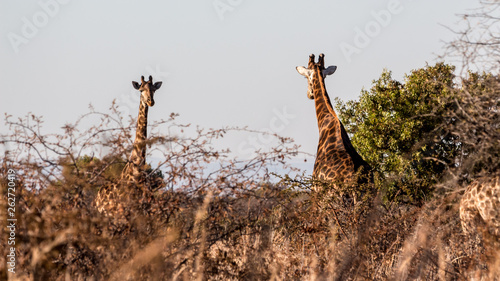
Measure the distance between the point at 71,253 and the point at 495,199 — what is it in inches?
236

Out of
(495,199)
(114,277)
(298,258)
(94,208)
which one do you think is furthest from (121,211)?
(495,199)

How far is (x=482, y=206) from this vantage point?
894 cm

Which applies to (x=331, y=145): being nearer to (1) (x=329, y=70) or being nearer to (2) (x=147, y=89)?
(1) (x=329, y=70)

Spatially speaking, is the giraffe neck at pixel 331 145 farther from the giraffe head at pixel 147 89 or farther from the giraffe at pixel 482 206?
the giraffe head at pixel 147 89

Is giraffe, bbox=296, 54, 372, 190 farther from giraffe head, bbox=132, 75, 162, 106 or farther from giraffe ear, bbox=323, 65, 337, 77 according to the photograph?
giraffe head, bbox=132, 75, 162, 106

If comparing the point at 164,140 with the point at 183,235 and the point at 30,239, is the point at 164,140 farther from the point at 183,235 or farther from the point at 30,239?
the point at 30,239

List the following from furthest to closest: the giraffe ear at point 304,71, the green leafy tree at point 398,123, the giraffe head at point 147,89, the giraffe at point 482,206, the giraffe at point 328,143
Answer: the green leafy tree at point 398,123 < the giraffe ear at point 304,71 < the giraffe head at point 147,89 < the giraffe at point 328,143 < the giraffe at point 482,206

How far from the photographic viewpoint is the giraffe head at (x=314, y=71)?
14688mm

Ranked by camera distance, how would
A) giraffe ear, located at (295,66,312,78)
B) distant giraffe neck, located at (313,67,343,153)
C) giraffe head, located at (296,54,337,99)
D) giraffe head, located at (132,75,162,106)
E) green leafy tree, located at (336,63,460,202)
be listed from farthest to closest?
green leafy tree, located at (336,63,460,202) < giraffe ear, located at (295,66,312,78) < giraffe head, located at (296,54,337,99) < giraffe head, located at (132,75,162,106) < distant giraffe neck, located at (313,67,343,153)

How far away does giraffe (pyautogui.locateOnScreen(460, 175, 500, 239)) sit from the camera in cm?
869

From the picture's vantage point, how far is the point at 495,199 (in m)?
8.68

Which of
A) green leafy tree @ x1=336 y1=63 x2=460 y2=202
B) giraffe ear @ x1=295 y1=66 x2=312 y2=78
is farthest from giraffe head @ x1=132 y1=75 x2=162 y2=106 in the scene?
green leafy tree @ x1=336 y1=63 x2=460 y2=202

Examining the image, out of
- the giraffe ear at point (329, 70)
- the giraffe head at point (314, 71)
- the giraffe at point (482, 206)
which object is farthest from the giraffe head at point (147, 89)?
the giraffe at point (482, 206)

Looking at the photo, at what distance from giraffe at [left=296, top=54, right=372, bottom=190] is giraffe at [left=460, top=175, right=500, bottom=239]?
1.69m
